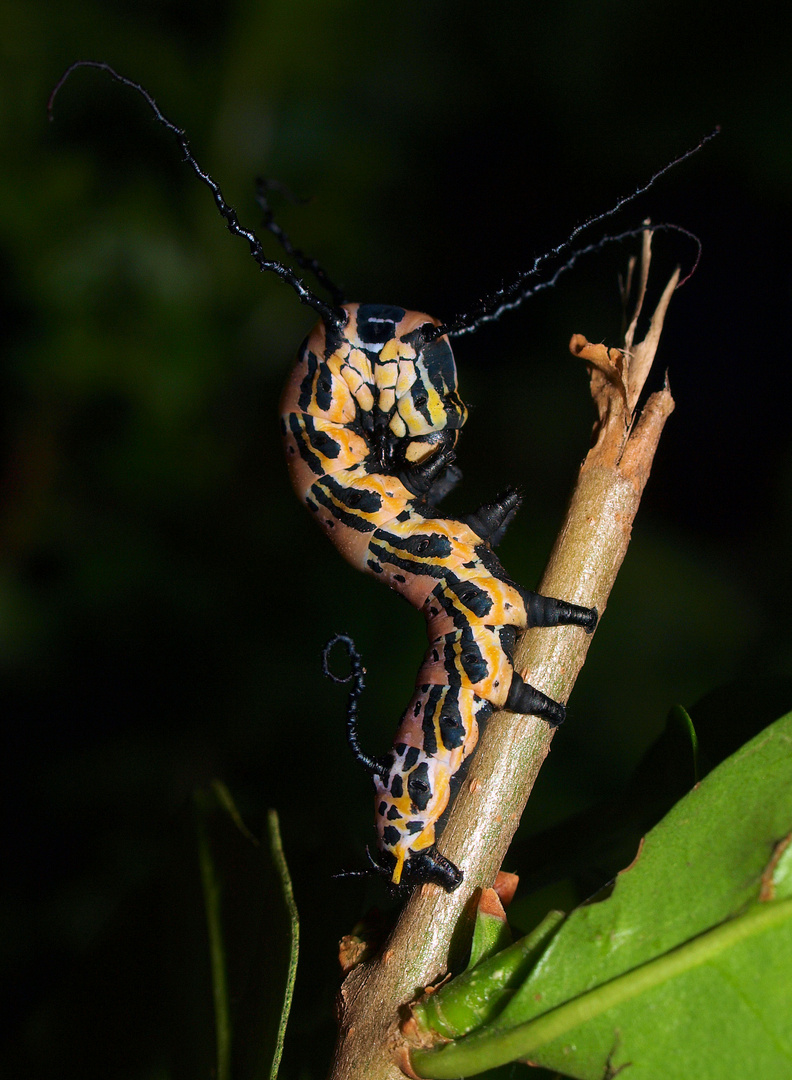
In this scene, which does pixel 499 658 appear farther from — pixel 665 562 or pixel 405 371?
pixel 665 562

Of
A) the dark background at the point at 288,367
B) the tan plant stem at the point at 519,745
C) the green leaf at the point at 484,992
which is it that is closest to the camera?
the green leaf at the point at 484,992

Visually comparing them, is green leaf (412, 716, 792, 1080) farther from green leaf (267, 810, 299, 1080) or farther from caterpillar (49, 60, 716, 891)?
caterpillar (49, 60, 716, 891)

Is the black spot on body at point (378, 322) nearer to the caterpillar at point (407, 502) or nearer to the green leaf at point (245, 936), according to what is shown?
the caterpillar at point (407, 502)

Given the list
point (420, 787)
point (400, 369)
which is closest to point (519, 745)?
point (420, 787)

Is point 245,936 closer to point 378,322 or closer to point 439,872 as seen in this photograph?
point 439,872

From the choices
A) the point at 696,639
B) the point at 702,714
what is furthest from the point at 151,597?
the point at 702,714

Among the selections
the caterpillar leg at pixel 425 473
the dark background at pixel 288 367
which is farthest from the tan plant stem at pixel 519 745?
the dark background at pixel 288 367
